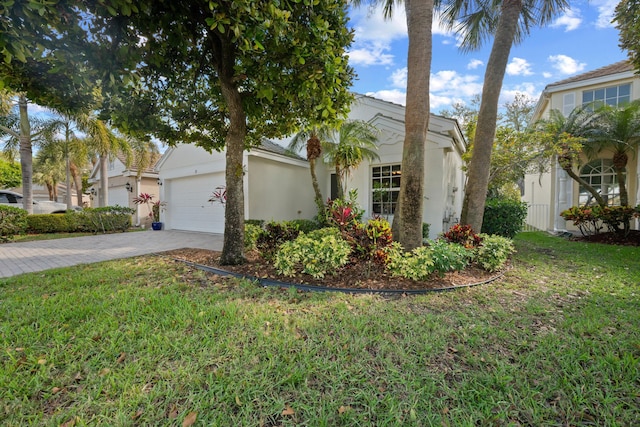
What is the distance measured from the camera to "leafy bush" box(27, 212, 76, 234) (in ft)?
37.0

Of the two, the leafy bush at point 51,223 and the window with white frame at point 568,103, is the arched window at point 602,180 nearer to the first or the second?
the window with white frame at point 568,103

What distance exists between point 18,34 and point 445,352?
5.11 m

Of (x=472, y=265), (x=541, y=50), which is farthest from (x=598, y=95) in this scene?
(x=472, y=265)

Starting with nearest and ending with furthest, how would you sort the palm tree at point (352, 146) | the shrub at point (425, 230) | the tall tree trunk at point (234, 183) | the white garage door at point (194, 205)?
the tall tree trunk at point (234, 183) → the shrub at point (425, 230) → the palm tree at point (352, 146) → the white garage door at point (194, 205)

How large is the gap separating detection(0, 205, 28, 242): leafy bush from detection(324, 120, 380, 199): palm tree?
11.5 metres

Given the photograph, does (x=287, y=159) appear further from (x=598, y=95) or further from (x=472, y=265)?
(x=598, y=95)

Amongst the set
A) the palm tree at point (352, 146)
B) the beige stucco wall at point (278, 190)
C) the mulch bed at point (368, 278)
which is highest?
the palm tree at point (352, 146)

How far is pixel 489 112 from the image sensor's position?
6.16m

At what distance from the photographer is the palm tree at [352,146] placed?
8.82 meters

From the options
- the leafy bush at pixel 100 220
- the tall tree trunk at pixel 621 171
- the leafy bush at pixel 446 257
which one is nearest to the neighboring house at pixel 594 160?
the tall tree trunk at pixel 621 171

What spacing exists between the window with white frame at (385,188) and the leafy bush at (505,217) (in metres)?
2.95

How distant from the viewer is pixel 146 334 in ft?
8.80

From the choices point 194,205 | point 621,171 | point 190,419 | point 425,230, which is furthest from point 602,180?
point 194,205

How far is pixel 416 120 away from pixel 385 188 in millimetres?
5219
